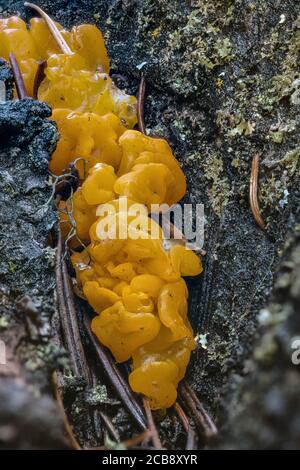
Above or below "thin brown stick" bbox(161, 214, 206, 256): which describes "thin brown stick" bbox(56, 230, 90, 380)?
below

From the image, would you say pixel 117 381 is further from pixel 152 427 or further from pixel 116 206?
pixel 116 206

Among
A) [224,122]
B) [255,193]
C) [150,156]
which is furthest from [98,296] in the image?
[224,122]

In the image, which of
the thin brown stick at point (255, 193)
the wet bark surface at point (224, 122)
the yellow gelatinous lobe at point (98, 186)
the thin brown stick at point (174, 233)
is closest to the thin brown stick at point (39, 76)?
the wet bark surface at point (224, 122)

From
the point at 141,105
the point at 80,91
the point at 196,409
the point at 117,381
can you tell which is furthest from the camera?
the point at 141,105

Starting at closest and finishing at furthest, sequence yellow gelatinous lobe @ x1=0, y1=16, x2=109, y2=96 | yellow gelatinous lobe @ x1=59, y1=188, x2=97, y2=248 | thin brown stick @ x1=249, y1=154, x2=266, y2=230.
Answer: thin brown stick @ x1=249, y1=154, x2=266, y2=230
yellow gelatinous lobe @ x1=59, y1=188, x2=97, y2=248
yellow gelatinous lobe @ x1=0, y1=16, x2=109, y2=96

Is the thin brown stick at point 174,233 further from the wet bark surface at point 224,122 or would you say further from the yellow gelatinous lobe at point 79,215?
the yellow gelatinous lobe at point 79,215

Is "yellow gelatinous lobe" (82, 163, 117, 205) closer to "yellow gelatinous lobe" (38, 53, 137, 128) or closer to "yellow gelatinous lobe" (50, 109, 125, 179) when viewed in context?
"yellow gelatinous lobe" (50, 109, 125, 179)

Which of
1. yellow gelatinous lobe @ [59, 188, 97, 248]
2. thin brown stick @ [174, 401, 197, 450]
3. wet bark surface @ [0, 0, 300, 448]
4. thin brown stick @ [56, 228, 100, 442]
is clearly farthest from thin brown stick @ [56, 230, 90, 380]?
thin brown stick @ [174, 401, 197, 450]
